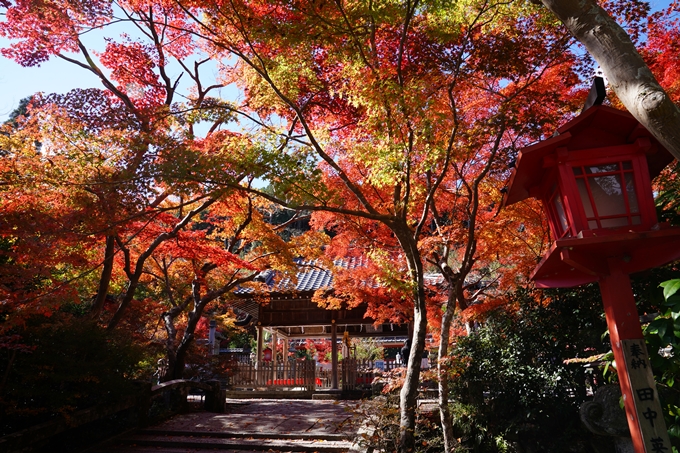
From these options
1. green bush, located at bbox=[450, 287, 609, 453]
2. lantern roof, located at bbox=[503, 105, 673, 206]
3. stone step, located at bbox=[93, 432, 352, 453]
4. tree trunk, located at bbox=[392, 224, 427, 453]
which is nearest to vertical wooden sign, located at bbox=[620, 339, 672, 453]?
lantern roof, located at bbox=[503, 105, 673, 206]

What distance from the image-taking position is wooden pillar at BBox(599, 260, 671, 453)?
146 inches

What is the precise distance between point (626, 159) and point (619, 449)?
409 centimetres

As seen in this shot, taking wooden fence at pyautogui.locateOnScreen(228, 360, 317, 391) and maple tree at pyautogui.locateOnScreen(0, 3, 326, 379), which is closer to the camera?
maple tree at pyautogui.locateOnScreen(0, 3, 326, 379)

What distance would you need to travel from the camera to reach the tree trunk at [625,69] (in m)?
2.53

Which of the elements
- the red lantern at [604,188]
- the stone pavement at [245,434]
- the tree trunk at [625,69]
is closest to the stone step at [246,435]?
the stone pavement at [245,434]

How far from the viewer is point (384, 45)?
26.2 ft

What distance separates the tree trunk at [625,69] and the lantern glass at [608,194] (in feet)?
4.28

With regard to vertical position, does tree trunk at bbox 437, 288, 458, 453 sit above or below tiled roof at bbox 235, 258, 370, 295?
below

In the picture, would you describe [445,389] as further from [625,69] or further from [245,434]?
[625,69]

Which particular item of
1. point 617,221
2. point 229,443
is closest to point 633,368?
point 617,221

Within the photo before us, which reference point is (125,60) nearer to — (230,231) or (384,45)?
(230,231)

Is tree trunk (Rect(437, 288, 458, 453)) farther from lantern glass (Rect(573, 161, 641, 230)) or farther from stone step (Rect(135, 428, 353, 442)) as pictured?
lantern glass (Rect(573, 161, 641, 230))

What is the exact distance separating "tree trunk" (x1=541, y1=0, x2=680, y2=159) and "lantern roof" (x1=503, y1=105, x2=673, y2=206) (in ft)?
3.58

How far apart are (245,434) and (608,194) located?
7151 mm
